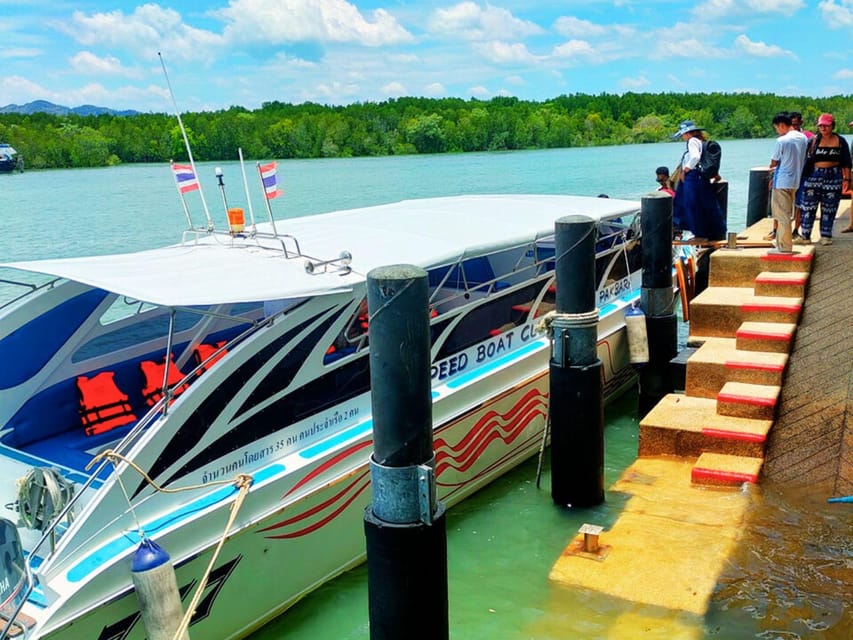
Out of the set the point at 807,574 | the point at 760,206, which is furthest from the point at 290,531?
the point at 760,206

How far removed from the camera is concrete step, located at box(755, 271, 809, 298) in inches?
299

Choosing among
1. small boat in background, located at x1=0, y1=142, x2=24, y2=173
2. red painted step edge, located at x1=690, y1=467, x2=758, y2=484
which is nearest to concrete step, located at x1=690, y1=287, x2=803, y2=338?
red painted step edge, located at x1=690, y1=467, x2=758, y2=484

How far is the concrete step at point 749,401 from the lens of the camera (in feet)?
20.9

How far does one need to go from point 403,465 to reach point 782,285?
5372 mm

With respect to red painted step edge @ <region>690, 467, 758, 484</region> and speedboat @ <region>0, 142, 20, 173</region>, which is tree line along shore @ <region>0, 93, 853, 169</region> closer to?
speedboat @ <region>0, 142, 20, 173</region>

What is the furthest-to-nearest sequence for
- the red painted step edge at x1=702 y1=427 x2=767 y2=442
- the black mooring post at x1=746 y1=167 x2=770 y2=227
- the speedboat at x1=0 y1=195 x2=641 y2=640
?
the black mooring post at x1=746 y1=167 x2=770 y2=227 → the red painted step edge at x1=702 y1=427 x2=767 y2=442 → the speedboat at x1=0 y1=195 x2=641 y2=640

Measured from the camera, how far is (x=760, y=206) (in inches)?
540

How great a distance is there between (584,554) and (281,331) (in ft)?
7.82

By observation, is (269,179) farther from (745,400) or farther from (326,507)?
(745,400)

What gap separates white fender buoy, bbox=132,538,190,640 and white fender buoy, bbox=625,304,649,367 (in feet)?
18.0

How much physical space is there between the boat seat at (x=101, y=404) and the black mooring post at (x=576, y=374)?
10.2 feet

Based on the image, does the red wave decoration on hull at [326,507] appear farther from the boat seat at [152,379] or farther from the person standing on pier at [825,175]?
the person standing on pier at [825,175]

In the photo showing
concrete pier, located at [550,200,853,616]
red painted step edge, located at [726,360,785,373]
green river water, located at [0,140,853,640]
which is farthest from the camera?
red painted step edge, located at [726,360,785,373]

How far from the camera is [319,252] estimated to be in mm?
6203
